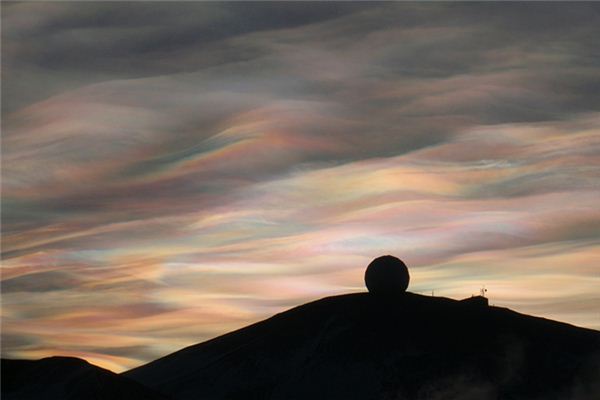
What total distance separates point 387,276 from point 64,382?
2961 centimetres

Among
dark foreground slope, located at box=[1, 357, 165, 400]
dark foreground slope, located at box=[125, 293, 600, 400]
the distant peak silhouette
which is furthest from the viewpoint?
the distant peak silhouette

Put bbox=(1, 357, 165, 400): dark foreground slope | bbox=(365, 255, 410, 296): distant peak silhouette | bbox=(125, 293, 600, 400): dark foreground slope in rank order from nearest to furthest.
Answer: bbox=(1, 357, 165, 400): dark foreground slope → bbox=(125, 293, 600, 400): dark foreground slope → bbox=(365, 255, 410, 296): distant peak silhouette

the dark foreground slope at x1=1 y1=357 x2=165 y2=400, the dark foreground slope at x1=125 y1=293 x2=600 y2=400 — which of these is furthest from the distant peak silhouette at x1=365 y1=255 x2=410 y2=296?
the dark foreground slope at x1=1 y1=357 x2=165 y2=400

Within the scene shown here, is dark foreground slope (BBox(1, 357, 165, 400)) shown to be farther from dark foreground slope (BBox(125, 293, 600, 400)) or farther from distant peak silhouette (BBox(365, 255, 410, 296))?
distant peak silhouette (BBox(365, 255, 410, 296))

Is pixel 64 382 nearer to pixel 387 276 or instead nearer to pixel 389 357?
pixel 389 357

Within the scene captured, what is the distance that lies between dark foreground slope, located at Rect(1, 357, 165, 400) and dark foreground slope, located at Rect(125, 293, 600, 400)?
10171mm

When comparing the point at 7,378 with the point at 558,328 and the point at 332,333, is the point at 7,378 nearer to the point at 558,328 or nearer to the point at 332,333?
the point at 332,333

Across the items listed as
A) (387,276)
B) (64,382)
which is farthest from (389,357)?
(64,382)

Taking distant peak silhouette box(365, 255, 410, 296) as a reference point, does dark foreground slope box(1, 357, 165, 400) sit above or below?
below

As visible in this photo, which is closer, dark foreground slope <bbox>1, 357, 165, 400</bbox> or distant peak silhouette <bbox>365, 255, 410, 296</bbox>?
dark foreground slope <bbox>1, 357, 165, 400</bbox>

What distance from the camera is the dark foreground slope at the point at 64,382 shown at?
80.1 m

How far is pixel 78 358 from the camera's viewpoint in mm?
85875

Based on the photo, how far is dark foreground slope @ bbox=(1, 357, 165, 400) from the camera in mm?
80062

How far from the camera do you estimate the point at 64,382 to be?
83.1 metres
